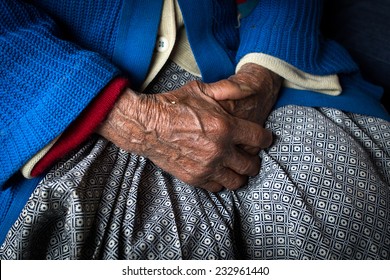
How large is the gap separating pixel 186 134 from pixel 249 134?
0.12 m

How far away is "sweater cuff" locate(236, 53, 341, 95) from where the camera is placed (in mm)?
842

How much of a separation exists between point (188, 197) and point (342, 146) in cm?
31

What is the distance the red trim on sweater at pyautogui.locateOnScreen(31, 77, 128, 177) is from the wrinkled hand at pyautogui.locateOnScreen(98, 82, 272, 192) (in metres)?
0.03

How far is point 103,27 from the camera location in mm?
780

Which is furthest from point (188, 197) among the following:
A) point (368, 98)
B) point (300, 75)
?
point (368, 98)

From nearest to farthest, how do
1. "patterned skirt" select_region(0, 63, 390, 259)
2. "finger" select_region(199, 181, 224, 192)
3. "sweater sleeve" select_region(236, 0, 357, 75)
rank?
"patterned skirt" select_region(0, 63, 390, 259) < "finger" select_region(199, 181, 224, 192) < "sweater sleeve" select_region(236, 0, 357, 75)

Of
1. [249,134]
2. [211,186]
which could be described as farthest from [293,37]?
[211,186]

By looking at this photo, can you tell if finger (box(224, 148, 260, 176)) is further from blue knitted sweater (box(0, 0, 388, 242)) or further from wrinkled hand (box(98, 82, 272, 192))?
blue knitted sweater (box(0, 0, 388, 242))

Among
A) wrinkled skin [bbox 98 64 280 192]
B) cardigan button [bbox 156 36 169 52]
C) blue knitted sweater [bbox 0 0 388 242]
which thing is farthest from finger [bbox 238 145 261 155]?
cardigan button [bbox 156 36 169 52]

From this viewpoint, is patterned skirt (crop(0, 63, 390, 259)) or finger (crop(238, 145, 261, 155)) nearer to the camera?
patterned skirt (crop(0, 63, 390, 259))

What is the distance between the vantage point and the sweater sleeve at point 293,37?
33.6 inches

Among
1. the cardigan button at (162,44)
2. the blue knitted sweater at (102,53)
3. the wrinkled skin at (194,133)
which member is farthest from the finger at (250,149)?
the cardigan button at (162,44)
